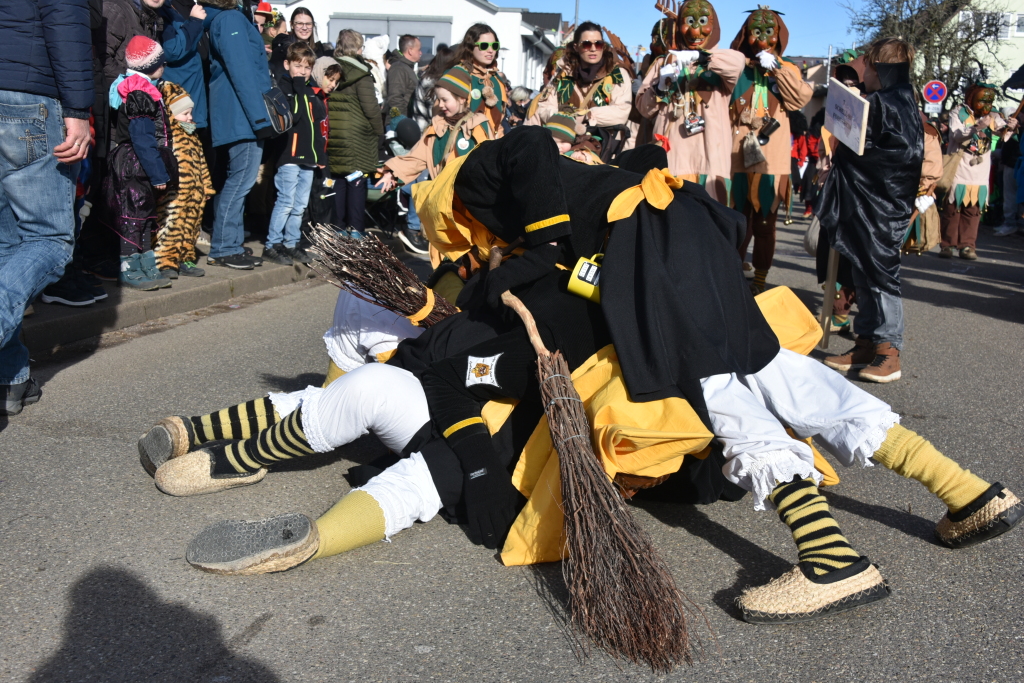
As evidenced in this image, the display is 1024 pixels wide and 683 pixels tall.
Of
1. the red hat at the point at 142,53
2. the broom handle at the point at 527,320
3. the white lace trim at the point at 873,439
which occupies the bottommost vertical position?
the white lace trim at the point at 873,439

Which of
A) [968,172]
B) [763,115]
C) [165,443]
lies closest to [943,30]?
[968,172]

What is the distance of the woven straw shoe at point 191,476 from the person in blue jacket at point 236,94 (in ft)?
14.4

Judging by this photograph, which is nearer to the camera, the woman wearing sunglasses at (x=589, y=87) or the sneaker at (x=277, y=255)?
the woman wearing sunglasses at (x=589, y=87)

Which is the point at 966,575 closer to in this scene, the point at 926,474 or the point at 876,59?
the point at 926,474

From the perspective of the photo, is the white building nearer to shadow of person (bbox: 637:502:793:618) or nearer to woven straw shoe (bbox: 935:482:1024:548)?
shadow of person (bbox: 637:502:793:618)

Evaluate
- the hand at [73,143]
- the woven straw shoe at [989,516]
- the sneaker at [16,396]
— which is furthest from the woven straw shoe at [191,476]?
the woven straw shoe at [989,516]

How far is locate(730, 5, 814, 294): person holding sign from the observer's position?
20.7 ft

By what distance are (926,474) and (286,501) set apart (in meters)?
2.14

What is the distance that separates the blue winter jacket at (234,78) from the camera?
6.75 m

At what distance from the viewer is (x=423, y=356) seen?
309cm

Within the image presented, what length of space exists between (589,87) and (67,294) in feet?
12.6

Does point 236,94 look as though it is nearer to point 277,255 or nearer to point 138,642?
point 277,255

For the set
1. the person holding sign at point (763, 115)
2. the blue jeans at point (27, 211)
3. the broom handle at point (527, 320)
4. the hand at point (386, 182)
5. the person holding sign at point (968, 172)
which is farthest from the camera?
the person holding sign at point (968, 172)

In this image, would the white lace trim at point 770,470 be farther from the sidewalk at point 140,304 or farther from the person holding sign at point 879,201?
the sidewalk at point 140,304
